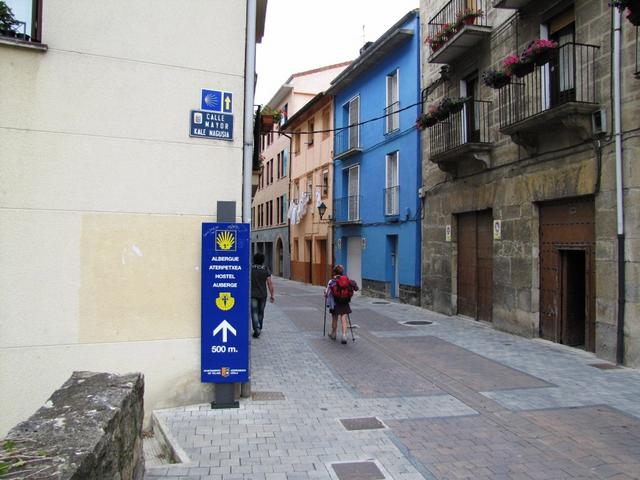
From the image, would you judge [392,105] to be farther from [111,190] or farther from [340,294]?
[111,190]

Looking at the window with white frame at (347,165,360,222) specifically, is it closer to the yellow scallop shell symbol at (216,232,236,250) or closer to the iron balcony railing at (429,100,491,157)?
the iron balcony railing at (429,100,491,157)

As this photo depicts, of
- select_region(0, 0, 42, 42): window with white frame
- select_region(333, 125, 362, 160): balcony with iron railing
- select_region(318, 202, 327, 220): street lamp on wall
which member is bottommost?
select_region(318, 202, 327, 220): street lamp on wall

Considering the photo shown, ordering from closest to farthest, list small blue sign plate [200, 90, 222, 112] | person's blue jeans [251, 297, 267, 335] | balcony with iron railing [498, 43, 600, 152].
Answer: small blue sign plate [200, 90, 222, 112], balcony with iron railing [498, 43, 600, 152], person's blue jeans [251, 297, 267, 335]

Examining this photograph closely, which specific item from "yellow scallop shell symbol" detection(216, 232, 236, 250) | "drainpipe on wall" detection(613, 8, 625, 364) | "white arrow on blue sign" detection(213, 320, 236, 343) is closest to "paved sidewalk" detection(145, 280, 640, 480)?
"drainpipe on wall" detection(613, 8, 625, 364)

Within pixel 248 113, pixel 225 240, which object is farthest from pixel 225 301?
pixel 248 113

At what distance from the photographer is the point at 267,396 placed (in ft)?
20.9

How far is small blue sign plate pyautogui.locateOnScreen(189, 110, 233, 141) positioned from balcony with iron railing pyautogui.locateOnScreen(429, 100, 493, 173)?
7.21 meters

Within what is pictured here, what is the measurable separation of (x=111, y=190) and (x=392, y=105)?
534 inches

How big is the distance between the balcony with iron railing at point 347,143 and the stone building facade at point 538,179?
20.2 feet

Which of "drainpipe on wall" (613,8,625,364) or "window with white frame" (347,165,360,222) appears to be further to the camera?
"window with white frame" (347,165,360,222)

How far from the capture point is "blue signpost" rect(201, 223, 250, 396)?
19.2 ft

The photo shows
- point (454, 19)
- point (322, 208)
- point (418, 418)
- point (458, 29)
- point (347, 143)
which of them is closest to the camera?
point (418, 418)

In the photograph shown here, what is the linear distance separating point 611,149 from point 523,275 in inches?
125

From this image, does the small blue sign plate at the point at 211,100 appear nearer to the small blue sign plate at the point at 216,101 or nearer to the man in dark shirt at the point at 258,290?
the small blue sign plate at the point at 216,101
